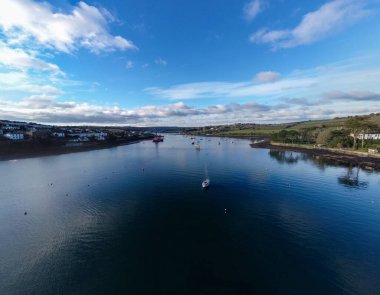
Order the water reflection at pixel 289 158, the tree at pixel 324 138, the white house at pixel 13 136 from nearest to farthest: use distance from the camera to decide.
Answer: the water reflection at pixel 289 158
the tree at pixel 324 138
the white house at pixel 13 136

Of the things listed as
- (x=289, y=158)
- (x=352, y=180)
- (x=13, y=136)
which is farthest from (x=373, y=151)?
(x=13, y=136)

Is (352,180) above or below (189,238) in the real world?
below

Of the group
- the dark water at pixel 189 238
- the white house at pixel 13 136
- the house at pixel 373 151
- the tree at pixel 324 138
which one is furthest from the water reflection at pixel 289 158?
the white house at pixel 13 136

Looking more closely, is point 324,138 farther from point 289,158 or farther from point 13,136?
point 13,136

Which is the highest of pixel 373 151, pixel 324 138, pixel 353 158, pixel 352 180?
pixel 324 138

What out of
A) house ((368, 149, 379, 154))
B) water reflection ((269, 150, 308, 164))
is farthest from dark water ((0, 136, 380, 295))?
house ((368, 149, 379, 154))

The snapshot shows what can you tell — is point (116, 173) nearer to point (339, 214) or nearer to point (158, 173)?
point (158, 173)

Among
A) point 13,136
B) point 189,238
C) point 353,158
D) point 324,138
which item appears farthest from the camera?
point 13,136

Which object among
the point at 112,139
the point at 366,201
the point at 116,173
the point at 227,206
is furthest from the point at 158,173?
the point at 112,139

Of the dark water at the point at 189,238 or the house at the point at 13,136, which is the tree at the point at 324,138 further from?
the house at the point at 13,136
